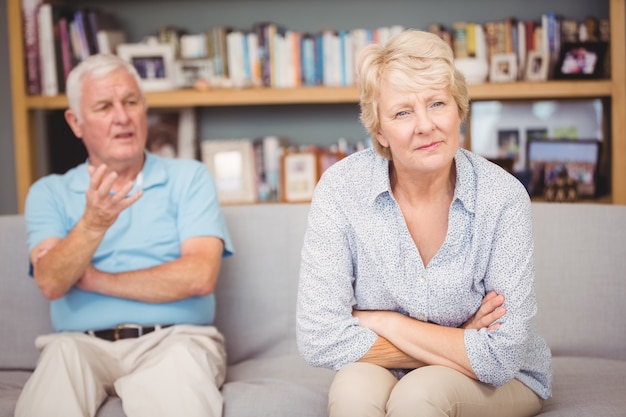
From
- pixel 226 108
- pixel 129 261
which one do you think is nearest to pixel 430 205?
pixel 129 261

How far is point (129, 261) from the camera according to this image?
229cm

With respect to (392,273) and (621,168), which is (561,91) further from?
(392,273)

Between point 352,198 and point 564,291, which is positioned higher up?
point 352,198

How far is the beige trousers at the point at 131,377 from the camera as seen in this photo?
6.27ft

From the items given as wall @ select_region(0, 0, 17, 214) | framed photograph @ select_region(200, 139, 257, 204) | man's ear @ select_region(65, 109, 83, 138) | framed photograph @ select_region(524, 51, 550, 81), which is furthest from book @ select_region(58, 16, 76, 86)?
framed photograph @ select_region(524, 51, 550, 81)

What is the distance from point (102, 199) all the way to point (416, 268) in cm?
77

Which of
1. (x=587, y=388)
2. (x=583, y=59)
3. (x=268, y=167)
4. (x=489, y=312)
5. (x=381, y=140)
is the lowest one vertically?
(x=587, y=388)

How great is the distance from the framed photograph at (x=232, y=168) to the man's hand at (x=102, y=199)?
4.89ft

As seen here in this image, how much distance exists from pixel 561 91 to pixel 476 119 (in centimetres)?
42

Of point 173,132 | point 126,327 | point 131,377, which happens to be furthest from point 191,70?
point 131,377

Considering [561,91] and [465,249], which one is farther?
[561,91]

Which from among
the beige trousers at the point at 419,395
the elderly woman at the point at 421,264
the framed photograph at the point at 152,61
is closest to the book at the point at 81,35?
the framed photograph at the point at 152,61

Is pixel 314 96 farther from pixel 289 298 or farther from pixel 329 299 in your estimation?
pixel 329 299

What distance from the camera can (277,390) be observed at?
2049mm
